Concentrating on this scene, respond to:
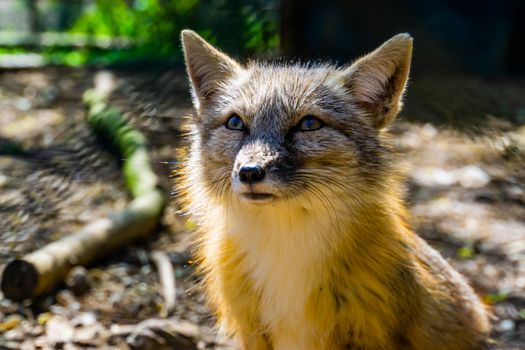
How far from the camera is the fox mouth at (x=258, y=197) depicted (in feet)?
11.8

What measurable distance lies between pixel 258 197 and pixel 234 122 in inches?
29.6

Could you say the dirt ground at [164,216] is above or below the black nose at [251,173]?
below

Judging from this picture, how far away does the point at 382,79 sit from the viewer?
420cm

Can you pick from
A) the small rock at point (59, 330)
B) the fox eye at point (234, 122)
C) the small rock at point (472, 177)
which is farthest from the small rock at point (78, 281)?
the small rock at point (472, 177)

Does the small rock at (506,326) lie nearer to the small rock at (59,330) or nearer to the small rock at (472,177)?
the small rock at (472,177)

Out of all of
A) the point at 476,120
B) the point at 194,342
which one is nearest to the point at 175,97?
the point at 194,342

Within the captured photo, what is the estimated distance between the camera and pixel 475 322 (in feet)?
14.7

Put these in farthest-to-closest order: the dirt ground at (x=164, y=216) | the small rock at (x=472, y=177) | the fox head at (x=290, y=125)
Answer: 1. the small rock at (x=472, y=177)
2. the dirt ground at (x=164, y=216)
3. the fox head at (x=290, y=125)

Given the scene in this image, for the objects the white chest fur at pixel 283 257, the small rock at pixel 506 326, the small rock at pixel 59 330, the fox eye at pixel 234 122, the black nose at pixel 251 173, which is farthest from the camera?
the small rock at pixel 506 326

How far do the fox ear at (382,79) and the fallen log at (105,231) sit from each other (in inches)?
64.1

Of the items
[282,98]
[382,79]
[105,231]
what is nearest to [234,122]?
[282,98]

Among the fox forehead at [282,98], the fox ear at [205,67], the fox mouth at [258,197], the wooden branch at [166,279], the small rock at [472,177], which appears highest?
the fox ear at [205,67]

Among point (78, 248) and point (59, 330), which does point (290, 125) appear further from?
point (78, 248)

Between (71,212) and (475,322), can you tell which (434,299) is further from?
(71,212)
